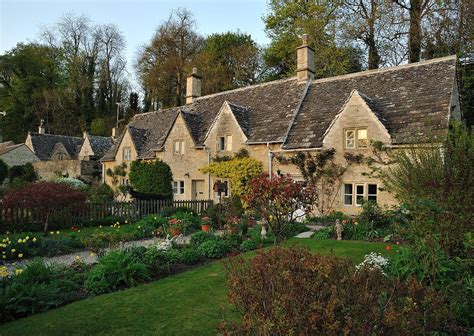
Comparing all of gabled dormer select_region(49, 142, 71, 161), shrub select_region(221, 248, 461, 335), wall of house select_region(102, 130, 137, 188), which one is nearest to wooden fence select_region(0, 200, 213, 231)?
wall of house select_region(102, 130, 137, 188)

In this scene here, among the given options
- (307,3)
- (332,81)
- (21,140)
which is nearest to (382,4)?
(307,3)

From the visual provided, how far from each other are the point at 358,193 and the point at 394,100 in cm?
589

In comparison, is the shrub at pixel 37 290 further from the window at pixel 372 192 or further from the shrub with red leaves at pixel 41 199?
the window at pixel 372 192

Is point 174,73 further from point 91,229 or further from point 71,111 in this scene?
point 91,229

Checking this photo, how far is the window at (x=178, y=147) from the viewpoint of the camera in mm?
28359

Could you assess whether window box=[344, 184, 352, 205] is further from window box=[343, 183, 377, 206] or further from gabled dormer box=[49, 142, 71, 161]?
gabled dormer box=[49, 142, 71, 161]

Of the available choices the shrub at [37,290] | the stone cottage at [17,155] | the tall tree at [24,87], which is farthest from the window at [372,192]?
the tall tree at [24,87]

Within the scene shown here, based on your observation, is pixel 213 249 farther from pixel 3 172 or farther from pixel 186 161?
pixel 3 172

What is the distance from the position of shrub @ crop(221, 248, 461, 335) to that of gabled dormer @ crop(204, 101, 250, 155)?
20.9 meters

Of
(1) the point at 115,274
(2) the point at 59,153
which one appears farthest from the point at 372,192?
(2) the point at 59,153

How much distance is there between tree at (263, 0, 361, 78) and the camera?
3672 centimetres

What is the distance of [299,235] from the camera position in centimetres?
1516

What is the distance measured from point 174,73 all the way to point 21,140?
3319 centimetres

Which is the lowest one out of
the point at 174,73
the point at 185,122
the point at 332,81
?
the point at 185,122
